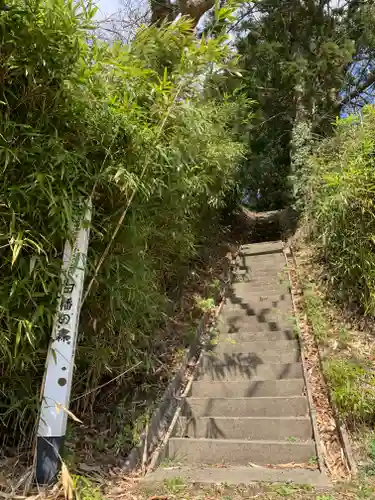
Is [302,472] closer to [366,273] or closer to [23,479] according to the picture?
[23,479]

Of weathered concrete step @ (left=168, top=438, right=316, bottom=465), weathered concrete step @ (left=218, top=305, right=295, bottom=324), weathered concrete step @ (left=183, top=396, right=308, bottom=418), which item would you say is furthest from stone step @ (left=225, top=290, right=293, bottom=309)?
weathered concrete step @ (left=168, top=438, right=316, bottom=465)

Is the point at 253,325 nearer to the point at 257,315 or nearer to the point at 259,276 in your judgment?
the point at 257,315

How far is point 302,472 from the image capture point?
2889 millimetres

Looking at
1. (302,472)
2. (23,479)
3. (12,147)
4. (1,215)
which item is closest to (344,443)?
(302,472)

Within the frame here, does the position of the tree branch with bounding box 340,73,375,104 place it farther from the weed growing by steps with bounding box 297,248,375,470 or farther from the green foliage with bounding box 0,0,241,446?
the green foliage with bounding box 0,0,241,446

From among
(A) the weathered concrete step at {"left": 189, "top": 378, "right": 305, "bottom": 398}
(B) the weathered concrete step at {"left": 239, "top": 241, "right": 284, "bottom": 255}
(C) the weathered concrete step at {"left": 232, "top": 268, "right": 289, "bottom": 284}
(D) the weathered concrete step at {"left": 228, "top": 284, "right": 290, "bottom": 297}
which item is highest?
(B) the weathered concrete step at {"left": 239, "top": 241, "right": 284, "bottom": 255}

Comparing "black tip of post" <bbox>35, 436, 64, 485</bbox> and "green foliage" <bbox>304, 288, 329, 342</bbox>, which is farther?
"green foliage" <bbox>304, 288, 329, 342</bbox>

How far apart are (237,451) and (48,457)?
1.59m

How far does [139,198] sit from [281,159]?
7.89 m

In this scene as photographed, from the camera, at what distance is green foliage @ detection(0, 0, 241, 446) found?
89.2 inches

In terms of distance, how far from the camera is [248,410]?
3768mm

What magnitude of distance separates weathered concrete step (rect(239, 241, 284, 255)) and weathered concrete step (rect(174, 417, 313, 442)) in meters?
4.52

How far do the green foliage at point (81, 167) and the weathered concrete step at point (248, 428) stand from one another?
0.88 metres

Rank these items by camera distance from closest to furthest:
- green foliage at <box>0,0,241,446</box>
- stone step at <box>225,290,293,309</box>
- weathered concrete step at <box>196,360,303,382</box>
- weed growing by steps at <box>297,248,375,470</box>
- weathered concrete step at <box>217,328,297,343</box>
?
1. green foliage at <box>0,0,241,446</box>
2. weed growing by steps at <box>297,248,375,470</box>
3. weathered concrete step at <box>196,360,303,382</box>
4. weathered concrete step at <box>217,328,297,343</box>
5. stone step at <box>225,290,293,309</box>
